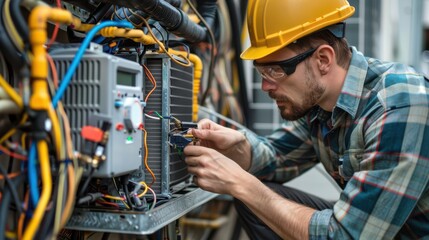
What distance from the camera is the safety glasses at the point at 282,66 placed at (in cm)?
117

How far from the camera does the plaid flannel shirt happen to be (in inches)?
40.2

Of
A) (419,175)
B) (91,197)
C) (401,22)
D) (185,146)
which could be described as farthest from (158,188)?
(401,22)

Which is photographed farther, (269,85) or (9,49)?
(269,85)

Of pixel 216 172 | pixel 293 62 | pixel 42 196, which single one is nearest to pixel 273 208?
pixel 216 172

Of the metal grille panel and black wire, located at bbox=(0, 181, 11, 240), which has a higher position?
the metal grille panel

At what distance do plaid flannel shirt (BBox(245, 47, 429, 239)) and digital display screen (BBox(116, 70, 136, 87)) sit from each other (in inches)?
21.6

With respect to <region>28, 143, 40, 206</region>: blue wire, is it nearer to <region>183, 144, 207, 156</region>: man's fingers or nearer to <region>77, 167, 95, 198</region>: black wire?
<region>77, 167, 95, 198</region>: black wire

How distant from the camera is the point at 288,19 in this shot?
1168mm

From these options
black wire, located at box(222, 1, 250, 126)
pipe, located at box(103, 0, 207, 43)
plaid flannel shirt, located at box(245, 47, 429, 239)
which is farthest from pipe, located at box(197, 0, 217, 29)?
plaid flannel shirt, located at box(245, 47, 429, 239)

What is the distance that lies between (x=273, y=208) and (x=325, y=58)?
1.39 feet

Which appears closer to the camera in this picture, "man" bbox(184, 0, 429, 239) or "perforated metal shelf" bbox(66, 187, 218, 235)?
"perforated metal shelf" bbox(66, 187, 218, 235)

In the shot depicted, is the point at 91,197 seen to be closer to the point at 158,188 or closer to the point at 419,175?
the point at 158,188

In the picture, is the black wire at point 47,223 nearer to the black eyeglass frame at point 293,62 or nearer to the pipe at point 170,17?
the pipe at point 170,17

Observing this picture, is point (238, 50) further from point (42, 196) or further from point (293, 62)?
point (42, 196)
